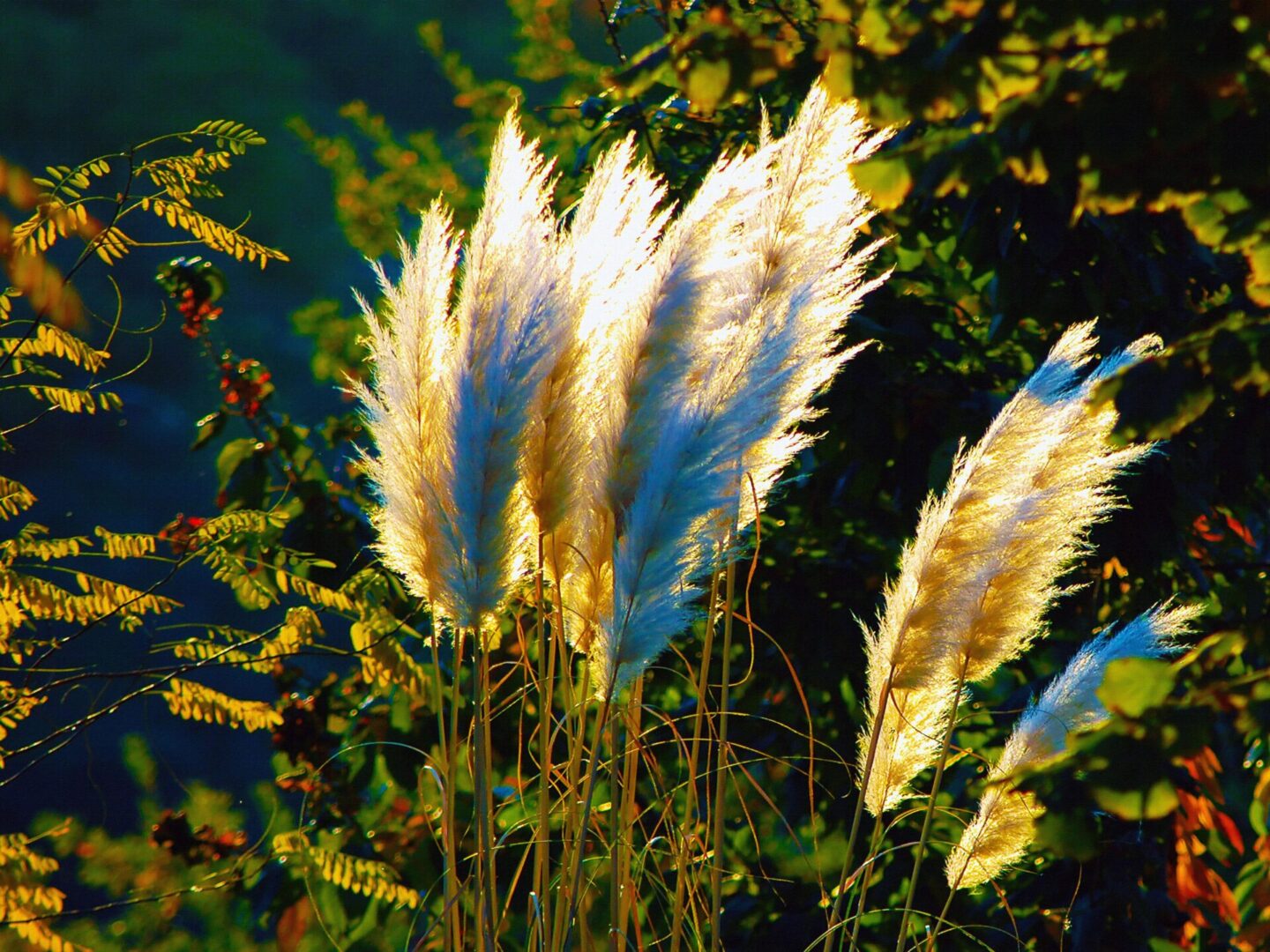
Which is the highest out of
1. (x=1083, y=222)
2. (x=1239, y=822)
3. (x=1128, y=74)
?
(x=1083, y=222)

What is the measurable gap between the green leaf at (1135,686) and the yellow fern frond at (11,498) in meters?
1.87

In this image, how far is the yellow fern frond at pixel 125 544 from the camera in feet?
6.84

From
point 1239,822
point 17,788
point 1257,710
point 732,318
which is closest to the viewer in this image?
point 1257,710

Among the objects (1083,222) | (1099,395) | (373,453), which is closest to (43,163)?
(373,453)

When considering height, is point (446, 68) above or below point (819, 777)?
above

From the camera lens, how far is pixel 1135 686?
2.43 ft

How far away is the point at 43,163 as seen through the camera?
5.80 metres

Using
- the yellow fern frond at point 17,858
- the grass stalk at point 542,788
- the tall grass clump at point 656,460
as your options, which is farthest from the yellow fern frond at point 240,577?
the grass stalk at point 542,788

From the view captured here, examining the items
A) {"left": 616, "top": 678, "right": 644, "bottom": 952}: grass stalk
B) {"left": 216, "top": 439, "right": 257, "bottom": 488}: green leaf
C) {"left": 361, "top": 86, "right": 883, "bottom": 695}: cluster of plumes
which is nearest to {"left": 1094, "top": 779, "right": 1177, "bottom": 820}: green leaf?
{"left": 361, "top": 86, "right": 883, "bottom": 695}: cluster of plumes

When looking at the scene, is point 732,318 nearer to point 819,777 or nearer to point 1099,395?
point 1099,395

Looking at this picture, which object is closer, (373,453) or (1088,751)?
(1088,751)

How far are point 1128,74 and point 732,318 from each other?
89 cm

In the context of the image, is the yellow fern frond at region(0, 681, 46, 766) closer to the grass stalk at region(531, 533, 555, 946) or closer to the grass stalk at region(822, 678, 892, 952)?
the grass stalk at region(531, 533, 555, 946)

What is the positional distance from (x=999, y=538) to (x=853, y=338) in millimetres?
894
